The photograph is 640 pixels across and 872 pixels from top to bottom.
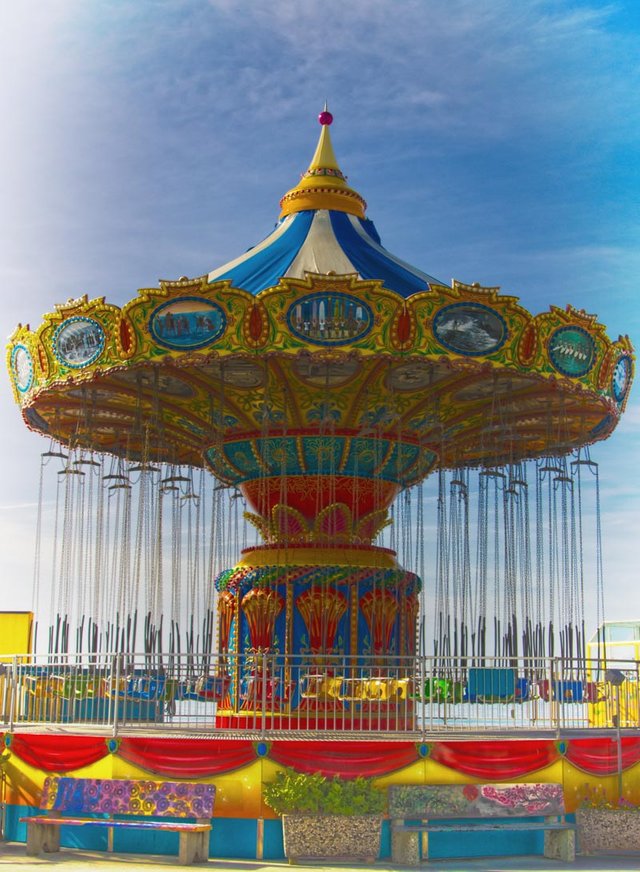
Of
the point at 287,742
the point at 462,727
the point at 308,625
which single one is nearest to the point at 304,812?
the point at 287,742

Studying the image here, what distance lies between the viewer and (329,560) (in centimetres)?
1678

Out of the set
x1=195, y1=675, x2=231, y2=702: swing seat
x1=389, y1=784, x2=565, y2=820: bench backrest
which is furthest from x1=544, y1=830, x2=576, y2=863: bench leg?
x1=195, y1=675, x2=231, y2=702: swing seat

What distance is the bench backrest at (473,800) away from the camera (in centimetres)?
1112

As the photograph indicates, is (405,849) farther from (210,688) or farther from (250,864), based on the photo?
(210,688)

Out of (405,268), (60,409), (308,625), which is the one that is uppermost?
(405,268)

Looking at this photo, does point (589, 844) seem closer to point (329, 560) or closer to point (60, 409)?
point (329, 560)

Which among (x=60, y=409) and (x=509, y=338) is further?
(x=60, y=409)

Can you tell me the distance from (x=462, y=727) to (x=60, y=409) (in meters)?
8.42

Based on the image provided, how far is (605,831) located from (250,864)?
158 inches

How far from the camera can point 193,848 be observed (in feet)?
34.8

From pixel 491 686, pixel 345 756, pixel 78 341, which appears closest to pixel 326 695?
pixel 345 756

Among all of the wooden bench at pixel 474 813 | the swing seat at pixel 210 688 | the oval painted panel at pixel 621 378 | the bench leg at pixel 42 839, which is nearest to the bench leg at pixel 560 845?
the wooden bench at pixel 474 813

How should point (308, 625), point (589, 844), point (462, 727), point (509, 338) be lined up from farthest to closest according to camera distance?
point (308, 625), point (509, 338), point (462, 727), point (589, 844)

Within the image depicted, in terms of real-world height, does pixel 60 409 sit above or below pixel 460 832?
above
